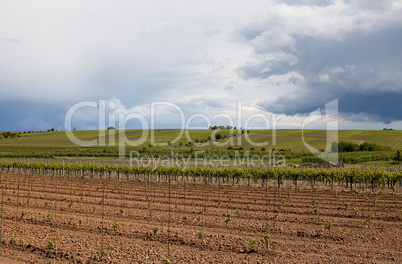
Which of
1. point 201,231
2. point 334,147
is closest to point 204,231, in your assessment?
point 201,231

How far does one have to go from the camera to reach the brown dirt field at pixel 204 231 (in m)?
9.59

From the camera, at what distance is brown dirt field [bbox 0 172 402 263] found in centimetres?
959

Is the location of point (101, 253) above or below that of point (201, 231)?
above

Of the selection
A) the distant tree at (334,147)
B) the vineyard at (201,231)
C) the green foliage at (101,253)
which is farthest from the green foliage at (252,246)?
the distant tree at (334,147)

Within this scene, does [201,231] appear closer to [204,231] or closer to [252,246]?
[204,231]

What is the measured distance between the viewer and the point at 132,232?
11852mm

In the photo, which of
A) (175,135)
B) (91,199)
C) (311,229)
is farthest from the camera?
(175,135)

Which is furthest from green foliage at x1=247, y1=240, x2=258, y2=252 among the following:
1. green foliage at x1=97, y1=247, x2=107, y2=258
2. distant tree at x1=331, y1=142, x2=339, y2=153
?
distant tree at x1=331, y1=142, x2=339, y2=153

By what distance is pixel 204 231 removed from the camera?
12.2 meters

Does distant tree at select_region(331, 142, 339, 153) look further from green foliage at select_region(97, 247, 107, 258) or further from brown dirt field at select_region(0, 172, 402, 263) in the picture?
green foliage at select_region(97, 247, 107, 258)

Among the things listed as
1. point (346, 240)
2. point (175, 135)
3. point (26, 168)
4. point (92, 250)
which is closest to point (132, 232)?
point (92, 250)

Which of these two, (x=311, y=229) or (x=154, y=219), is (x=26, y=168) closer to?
(x=154, y=219)

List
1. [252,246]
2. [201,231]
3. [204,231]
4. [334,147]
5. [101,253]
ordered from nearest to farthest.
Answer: [101,253]
[252,246]
[201,231]
[204,231]
[334,147]

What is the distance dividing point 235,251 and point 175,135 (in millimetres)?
107876
